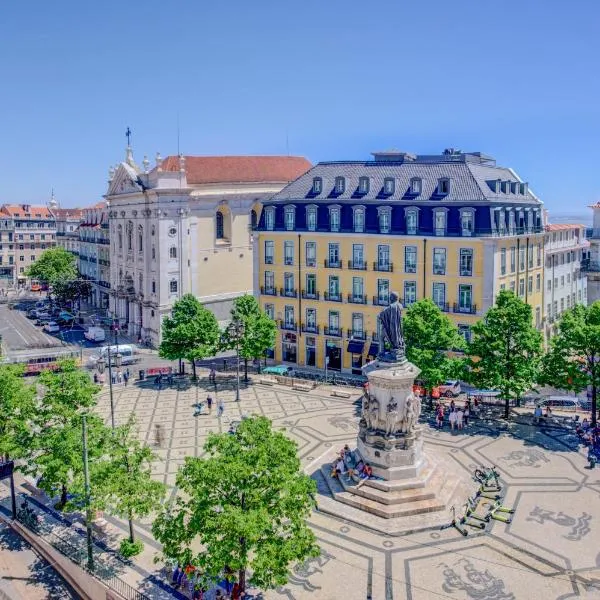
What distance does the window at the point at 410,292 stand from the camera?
5209 centimetres

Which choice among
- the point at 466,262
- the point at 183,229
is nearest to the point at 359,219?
the point at 466,262

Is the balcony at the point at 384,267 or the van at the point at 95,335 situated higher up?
the balcony at the point at 384,267

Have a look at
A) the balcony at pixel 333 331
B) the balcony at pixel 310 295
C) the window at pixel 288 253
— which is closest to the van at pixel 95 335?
the window at pixel 288 253

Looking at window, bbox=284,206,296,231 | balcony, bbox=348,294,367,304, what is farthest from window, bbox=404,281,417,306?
window, bbox=284,206,296,231

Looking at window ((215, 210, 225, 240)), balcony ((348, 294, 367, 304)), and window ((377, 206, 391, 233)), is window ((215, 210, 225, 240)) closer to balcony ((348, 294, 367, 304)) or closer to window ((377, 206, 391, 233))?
balcony ((348, 294, 367, 304))

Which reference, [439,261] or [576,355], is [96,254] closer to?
[439,261]

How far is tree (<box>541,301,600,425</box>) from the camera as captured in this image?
3862cm

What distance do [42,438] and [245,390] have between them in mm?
24294

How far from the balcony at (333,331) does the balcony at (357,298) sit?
9.06 ft

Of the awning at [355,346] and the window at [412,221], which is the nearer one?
the window at [412,221]

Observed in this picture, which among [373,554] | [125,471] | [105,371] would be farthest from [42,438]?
[105,371]

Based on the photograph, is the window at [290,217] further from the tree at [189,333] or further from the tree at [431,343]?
the tree at [431,343]

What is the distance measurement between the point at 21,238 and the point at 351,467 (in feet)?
365

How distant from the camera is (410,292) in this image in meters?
52.3
